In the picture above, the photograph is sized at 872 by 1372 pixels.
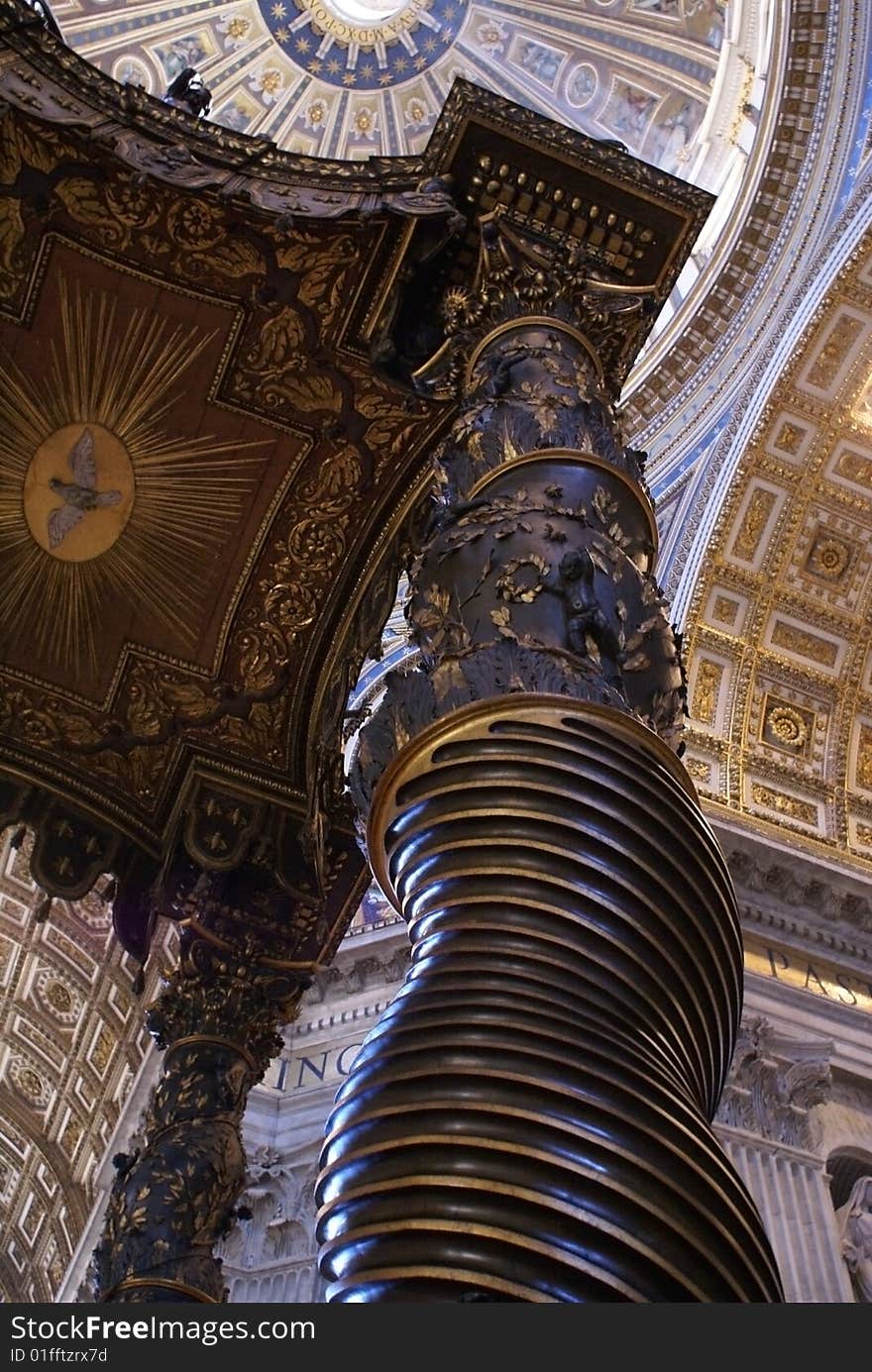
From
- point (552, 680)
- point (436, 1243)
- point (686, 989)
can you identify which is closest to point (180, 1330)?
A: point (436, 1243)

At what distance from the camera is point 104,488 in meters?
5.93

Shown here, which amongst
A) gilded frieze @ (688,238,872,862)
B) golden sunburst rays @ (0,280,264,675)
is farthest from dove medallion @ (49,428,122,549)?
gilded frieze @ (688,238,872,862)

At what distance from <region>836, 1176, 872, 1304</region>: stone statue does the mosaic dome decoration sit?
10.9 m

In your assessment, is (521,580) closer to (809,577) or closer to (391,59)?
(809,577)

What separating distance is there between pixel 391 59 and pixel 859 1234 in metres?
15.6

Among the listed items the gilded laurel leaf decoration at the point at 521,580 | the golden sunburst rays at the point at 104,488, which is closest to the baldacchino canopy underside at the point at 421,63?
the golden sunburst rays at the point at 104,488

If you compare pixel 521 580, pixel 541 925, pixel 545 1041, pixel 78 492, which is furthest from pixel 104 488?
pixel 545 1041

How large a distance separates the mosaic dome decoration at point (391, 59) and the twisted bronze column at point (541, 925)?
499 inches

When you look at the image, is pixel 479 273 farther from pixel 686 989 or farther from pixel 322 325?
pixel 686 989

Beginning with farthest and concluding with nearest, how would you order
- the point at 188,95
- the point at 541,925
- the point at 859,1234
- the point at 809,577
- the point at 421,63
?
1. the point at 421,63
2. the point at 809,577
3. the point at 859,1234
4. the point at 188,95
5. the point at 541,925

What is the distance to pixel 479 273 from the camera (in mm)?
4812

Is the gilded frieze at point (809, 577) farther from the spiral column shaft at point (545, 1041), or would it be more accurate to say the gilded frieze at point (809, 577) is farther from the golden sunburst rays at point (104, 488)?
the spiral column shaft at point (545, 1041)

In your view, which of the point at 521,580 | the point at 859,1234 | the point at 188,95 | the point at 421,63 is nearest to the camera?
the point at 521,580

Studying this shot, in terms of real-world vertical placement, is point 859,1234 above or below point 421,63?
below
